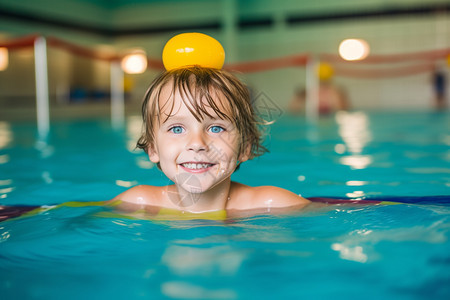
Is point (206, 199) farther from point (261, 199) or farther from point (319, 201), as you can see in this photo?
point (319, 201)

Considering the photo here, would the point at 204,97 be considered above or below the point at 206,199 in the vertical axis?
above

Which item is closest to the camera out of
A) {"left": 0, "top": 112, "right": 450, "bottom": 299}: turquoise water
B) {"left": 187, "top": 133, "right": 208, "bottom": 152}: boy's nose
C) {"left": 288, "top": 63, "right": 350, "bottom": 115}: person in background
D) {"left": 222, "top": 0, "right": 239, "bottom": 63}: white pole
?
{"left": 0, "top": 112, "right": 450, "bottom": 299}: turquoise water

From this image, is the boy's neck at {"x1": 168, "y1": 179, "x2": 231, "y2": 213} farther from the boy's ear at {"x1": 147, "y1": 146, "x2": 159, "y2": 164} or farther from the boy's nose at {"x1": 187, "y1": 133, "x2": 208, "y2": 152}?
the boy's nose at {"x1": 187, "y1": 133, "x2": 208, "y2": 152}

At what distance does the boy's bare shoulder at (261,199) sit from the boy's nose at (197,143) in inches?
17.5

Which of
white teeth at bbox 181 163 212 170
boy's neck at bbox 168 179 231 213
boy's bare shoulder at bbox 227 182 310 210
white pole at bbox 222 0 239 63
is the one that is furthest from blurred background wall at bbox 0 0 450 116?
white teeth at bbox 181 163 212 170

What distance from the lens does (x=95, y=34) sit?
67.7 feet

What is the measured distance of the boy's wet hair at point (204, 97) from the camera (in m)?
1.65

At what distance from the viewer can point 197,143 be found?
1.58 meters

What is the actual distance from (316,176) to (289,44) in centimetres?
1637

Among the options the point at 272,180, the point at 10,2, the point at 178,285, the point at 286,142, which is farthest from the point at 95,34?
the point at 178,285

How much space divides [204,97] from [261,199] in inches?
22.7

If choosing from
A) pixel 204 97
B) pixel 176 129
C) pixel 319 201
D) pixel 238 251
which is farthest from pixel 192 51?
pixel 319 201

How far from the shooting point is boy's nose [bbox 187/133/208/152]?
1576 mm

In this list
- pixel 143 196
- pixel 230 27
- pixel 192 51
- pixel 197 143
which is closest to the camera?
pixel 197 143
